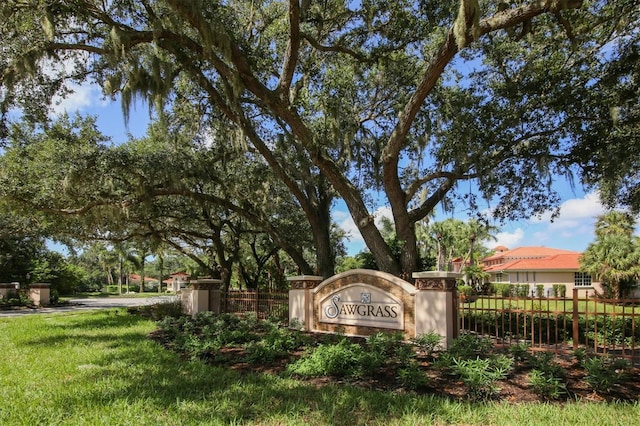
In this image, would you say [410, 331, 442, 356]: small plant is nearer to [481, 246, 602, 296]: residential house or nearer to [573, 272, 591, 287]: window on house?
[481, 246, 602, 296]: residential house

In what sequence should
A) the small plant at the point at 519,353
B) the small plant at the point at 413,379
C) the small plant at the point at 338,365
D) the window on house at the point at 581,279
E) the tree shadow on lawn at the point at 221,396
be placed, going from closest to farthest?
the tree shadow on lawn at the point at 221,396, the small plant at the point at 413,379, the small plant at the point at 338,365, the small plant at the point at 519,353, the window on house at the point at 581,279

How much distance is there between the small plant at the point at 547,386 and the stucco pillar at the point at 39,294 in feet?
92.5

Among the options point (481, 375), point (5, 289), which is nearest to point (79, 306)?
point (5, 289)

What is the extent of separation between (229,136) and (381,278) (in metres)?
6.84

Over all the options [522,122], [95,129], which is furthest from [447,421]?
[95,129]

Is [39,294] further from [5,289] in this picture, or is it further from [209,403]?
[209,403]

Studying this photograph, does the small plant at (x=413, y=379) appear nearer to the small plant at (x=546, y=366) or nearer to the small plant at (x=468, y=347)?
the small plant at (x=468, y=347)

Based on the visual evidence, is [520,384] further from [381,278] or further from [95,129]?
[95,129]

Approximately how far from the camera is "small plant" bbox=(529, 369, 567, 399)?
4.85m

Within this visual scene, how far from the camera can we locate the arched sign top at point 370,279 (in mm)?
8450

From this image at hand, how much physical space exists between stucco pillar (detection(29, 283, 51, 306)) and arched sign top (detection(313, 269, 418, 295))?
22.9 m

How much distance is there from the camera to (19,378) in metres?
5.91

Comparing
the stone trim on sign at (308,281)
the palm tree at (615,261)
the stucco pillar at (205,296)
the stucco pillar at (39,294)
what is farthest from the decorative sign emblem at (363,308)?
the stucco pillar at (39,294)

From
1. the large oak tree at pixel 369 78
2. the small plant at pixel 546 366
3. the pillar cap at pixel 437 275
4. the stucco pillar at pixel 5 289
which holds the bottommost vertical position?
the stucco pillar at pixel 5 289
